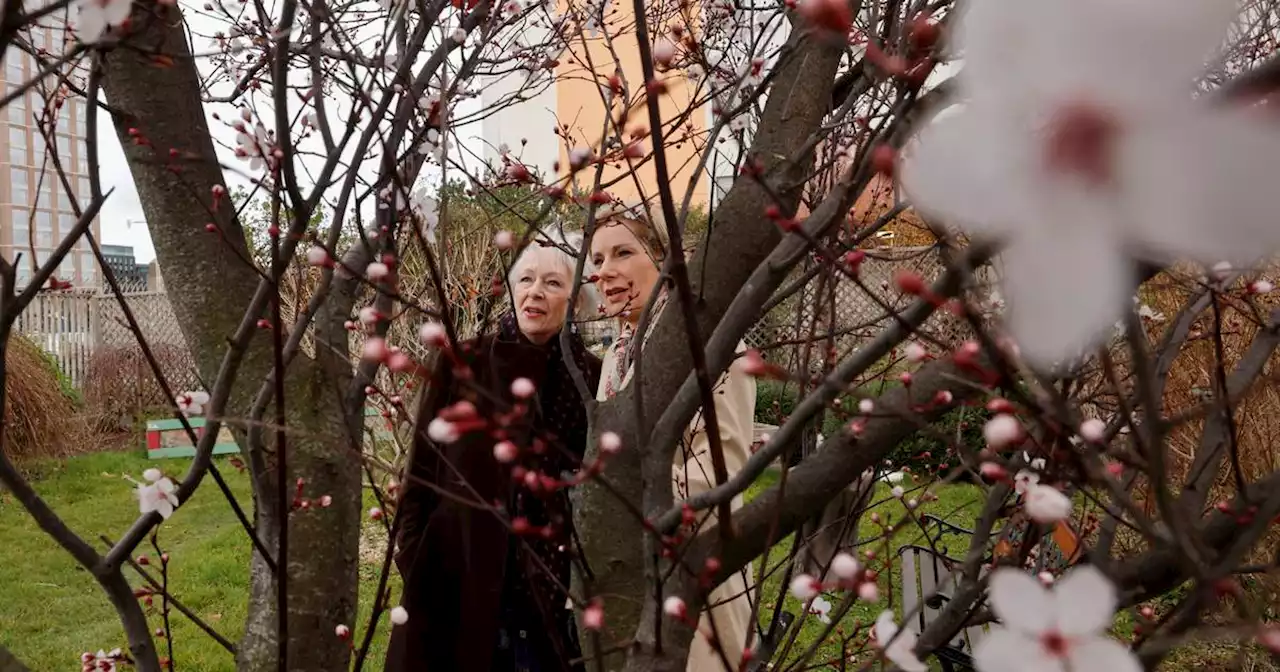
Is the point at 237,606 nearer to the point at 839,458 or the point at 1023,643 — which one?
the point at 839,458

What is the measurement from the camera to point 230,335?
1.62 meters

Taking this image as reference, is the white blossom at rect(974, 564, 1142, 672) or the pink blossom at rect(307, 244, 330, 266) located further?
the pink blossom at rect(307, 244, 330, 266)

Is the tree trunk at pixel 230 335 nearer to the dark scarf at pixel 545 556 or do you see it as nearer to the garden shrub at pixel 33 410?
the dark scarf at pixel 545 556

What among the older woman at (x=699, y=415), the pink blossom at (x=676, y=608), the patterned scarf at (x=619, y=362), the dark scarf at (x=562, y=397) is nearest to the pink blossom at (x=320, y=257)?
the older woman at (x=699, y=415)

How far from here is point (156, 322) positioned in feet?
36.3

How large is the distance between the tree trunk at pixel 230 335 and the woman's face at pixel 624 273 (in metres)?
0.74

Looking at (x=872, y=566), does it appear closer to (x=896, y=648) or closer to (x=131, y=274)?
(x=896, y=648)

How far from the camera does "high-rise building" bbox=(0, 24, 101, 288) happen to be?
1.47 metres

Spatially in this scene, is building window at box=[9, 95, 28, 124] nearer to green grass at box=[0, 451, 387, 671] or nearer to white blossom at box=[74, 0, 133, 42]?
white blossom at box=[74, 0, 133, 42]

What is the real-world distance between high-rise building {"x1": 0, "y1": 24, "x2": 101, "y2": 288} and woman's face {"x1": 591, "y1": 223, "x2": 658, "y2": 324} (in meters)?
1.13

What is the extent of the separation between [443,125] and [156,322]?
11.4 metres

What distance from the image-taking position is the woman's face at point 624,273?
2.22 m

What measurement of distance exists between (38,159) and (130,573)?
54.2 ft

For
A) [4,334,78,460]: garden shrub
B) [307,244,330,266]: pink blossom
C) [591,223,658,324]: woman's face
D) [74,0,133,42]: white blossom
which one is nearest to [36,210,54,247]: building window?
[4,334,78,460]: garden shrub
